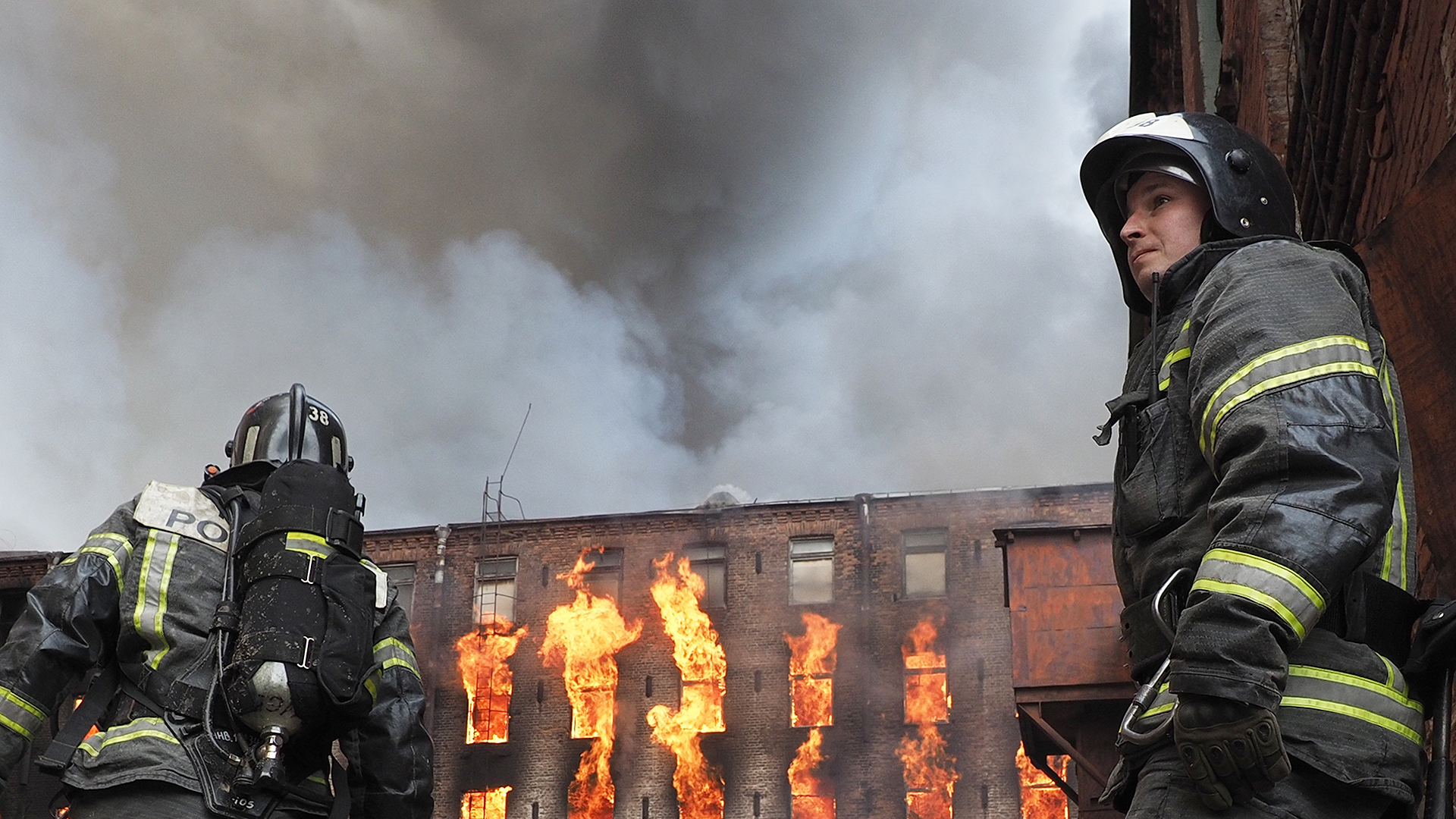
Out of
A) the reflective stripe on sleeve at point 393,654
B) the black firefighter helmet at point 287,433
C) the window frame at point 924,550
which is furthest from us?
the window frame at point 924,550

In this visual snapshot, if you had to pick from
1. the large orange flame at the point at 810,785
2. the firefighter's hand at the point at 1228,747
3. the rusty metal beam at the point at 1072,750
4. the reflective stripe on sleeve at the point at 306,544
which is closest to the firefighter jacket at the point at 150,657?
the reflective stripe on sleeve at the point at 306,544

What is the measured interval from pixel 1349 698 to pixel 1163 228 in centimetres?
119

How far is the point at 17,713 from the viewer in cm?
411

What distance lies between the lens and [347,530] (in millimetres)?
4449

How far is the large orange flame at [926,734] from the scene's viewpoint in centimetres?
2970

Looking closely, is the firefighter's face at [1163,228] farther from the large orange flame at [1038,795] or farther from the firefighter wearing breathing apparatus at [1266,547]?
the large orange flame at [1038,795]

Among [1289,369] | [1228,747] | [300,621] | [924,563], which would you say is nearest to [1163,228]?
[1289,369]

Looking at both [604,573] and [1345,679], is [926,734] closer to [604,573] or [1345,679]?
[604,573]

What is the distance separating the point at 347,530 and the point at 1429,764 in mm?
3211

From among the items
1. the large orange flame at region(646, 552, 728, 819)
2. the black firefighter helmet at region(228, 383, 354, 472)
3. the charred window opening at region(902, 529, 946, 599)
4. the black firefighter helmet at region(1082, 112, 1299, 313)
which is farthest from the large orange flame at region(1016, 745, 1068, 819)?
the black firefighter helmet at region(1082, 112, 1299, 313)

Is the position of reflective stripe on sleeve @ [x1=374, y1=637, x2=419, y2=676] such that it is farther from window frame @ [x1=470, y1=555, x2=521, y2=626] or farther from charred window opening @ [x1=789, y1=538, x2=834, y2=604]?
window frame @ [x1=470, y1=555, x2=521, y2=626]

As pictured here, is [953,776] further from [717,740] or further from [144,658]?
[144,658]

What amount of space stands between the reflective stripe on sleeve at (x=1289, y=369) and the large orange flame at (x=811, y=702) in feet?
95.5

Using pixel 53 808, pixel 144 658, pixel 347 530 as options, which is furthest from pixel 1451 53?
pixel 53 808
